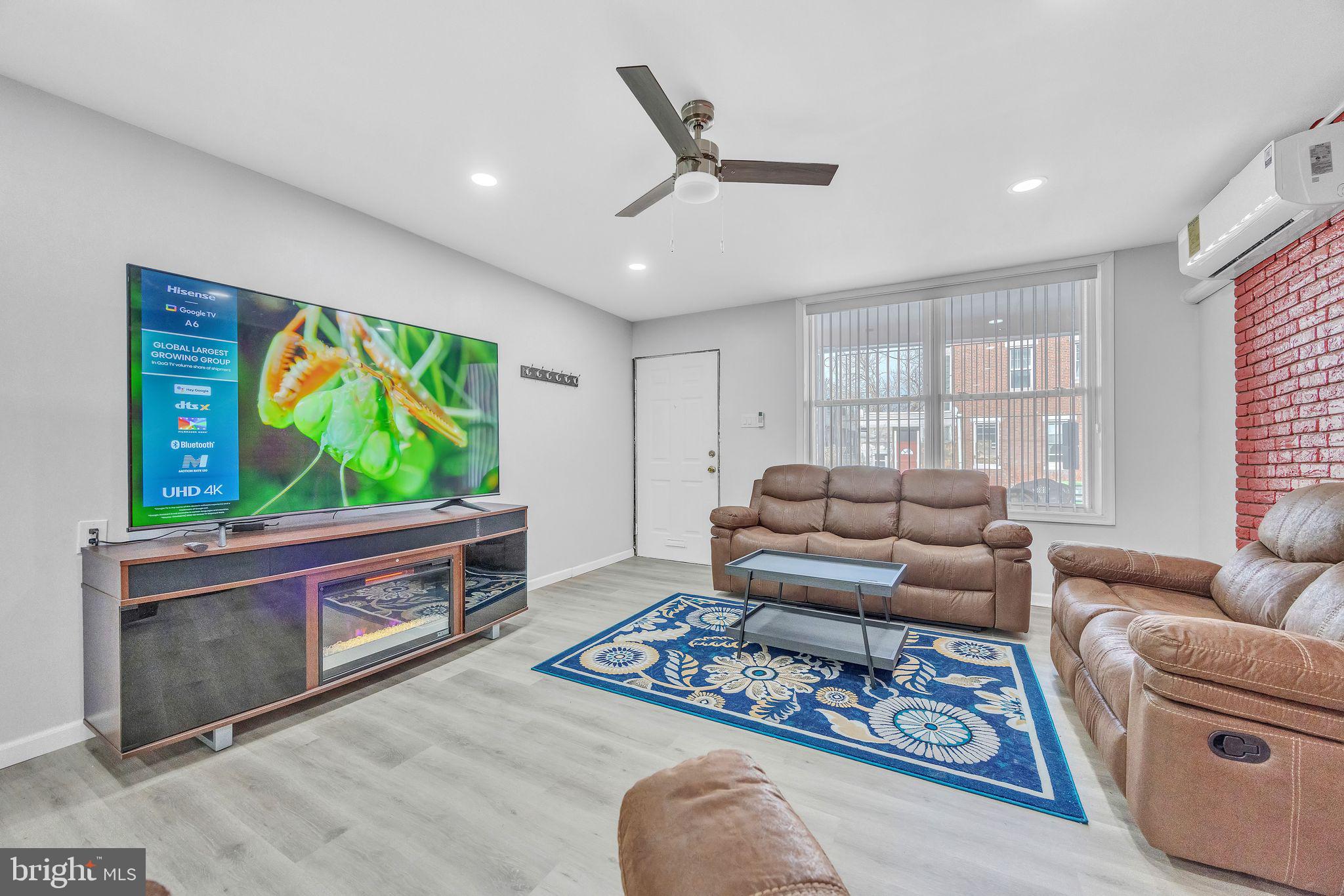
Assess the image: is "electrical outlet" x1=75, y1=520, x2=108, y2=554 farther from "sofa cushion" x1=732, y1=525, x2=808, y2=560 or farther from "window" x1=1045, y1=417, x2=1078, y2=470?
"window" x1=1045, y1=417, x2=1078, y2=470

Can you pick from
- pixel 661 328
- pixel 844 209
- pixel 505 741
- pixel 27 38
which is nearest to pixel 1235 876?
pixel 505 741

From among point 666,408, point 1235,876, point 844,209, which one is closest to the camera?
point 1235,876

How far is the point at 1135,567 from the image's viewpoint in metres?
2.40

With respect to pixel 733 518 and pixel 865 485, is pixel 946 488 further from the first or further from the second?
pixel 733 518

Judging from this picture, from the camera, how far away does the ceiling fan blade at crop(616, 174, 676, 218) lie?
213cm

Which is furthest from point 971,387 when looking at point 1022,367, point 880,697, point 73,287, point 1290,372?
point 73,287

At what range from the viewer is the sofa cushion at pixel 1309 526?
1721 mm

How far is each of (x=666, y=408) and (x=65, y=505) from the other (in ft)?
13.9

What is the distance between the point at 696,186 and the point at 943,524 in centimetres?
300

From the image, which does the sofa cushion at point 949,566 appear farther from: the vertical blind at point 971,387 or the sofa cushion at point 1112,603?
the vertical blind at point 971,387

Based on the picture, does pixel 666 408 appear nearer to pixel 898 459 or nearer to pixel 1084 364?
pixel 898 459

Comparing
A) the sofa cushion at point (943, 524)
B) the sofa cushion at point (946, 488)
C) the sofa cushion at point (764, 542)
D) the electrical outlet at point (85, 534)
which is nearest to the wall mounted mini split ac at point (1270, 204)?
the sofa cushion at point (946, 488)

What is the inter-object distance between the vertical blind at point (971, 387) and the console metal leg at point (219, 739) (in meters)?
→ 4.28

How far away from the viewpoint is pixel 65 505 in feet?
6.61
